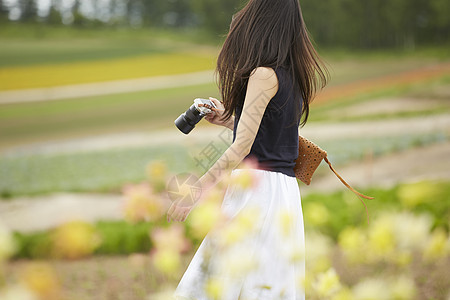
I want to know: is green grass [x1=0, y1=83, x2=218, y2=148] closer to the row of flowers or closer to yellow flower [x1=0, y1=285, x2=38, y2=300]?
the row of flowers

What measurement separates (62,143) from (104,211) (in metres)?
4.58

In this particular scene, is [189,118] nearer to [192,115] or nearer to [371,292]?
[192,115]

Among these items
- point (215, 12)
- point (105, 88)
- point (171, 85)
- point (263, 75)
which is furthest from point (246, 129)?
point (171, 85)

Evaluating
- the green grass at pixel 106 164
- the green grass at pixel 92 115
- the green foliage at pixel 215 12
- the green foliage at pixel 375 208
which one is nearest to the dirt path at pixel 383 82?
the green grass at pixel 106 164

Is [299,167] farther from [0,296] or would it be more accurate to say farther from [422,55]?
[422,55]

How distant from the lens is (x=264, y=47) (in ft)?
3.76

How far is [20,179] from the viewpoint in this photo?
6340 mm

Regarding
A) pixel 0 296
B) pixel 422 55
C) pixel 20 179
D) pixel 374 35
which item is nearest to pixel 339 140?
pixel 422 55

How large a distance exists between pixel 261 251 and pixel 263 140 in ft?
0.87

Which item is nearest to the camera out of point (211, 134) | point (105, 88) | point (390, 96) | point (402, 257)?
point (402, 257)

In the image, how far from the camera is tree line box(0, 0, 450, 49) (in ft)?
27.0

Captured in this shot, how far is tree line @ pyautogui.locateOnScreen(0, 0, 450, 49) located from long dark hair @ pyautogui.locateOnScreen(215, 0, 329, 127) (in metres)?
7.25

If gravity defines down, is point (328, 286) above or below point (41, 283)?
below

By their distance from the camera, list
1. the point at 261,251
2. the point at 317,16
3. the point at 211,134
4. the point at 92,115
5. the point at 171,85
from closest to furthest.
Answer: the point at 261,251 < the point at 211,134 < the point at 317,16 < the point at 92,115 < the point at 171,85
